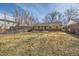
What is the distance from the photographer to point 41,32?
2.06 metres

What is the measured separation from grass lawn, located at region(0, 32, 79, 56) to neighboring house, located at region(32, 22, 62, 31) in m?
0.05

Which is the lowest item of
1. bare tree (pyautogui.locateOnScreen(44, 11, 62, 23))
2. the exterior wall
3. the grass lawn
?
the grass lawn

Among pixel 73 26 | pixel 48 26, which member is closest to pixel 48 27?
pixel 48 26

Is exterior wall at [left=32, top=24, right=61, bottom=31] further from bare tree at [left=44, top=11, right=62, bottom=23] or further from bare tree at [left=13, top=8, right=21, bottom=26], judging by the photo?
bare tree at [left=13, top=8, right=21, bottom=26]

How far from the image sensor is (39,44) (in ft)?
6.66

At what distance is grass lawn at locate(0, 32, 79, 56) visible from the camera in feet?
6.60

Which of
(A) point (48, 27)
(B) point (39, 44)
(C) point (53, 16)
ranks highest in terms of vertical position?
(C) point (53, 16)

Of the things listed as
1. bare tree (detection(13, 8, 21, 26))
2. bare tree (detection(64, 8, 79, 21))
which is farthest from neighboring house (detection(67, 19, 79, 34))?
bare tree (detection(13, 8, 21, 26))

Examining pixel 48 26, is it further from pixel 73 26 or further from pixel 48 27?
pixel 73 26

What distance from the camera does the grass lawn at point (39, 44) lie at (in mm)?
2012

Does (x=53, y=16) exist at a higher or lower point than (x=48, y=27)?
higher

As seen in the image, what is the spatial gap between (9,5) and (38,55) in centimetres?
65

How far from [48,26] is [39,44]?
0.23 m

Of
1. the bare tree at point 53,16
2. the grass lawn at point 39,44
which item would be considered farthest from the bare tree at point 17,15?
the bare tree at point 53,16
